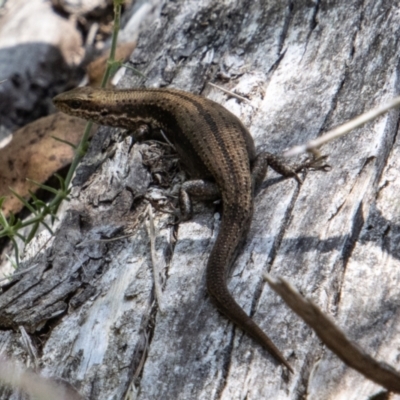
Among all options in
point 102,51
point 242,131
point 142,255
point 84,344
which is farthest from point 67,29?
point 84,344

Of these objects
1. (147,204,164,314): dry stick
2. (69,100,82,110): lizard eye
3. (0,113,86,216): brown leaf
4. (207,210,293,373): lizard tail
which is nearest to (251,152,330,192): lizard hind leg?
(207,210,293,373): lizard tail

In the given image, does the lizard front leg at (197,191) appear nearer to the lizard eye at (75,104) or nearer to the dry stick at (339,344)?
the dry stick at (339,344)

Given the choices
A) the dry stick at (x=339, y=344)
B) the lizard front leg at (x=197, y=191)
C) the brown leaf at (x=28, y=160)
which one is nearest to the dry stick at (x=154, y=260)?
the lizard front leg at (x=197, y=191)

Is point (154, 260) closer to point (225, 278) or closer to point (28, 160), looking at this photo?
point (225, 278)

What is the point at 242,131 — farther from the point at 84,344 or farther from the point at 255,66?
the point at 84,344

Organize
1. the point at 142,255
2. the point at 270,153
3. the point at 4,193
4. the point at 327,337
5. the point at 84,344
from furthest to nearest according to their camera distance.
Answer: the point at 4,193
the point at 270,153
the point at 142,255
the point at 84,344
the point at 327,337

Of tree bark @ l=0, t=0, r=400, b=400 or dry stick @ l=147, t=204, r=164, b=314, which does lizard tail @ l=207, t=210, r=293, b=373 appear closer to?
tree bark @ l=0, t=0, r=400, b=400
